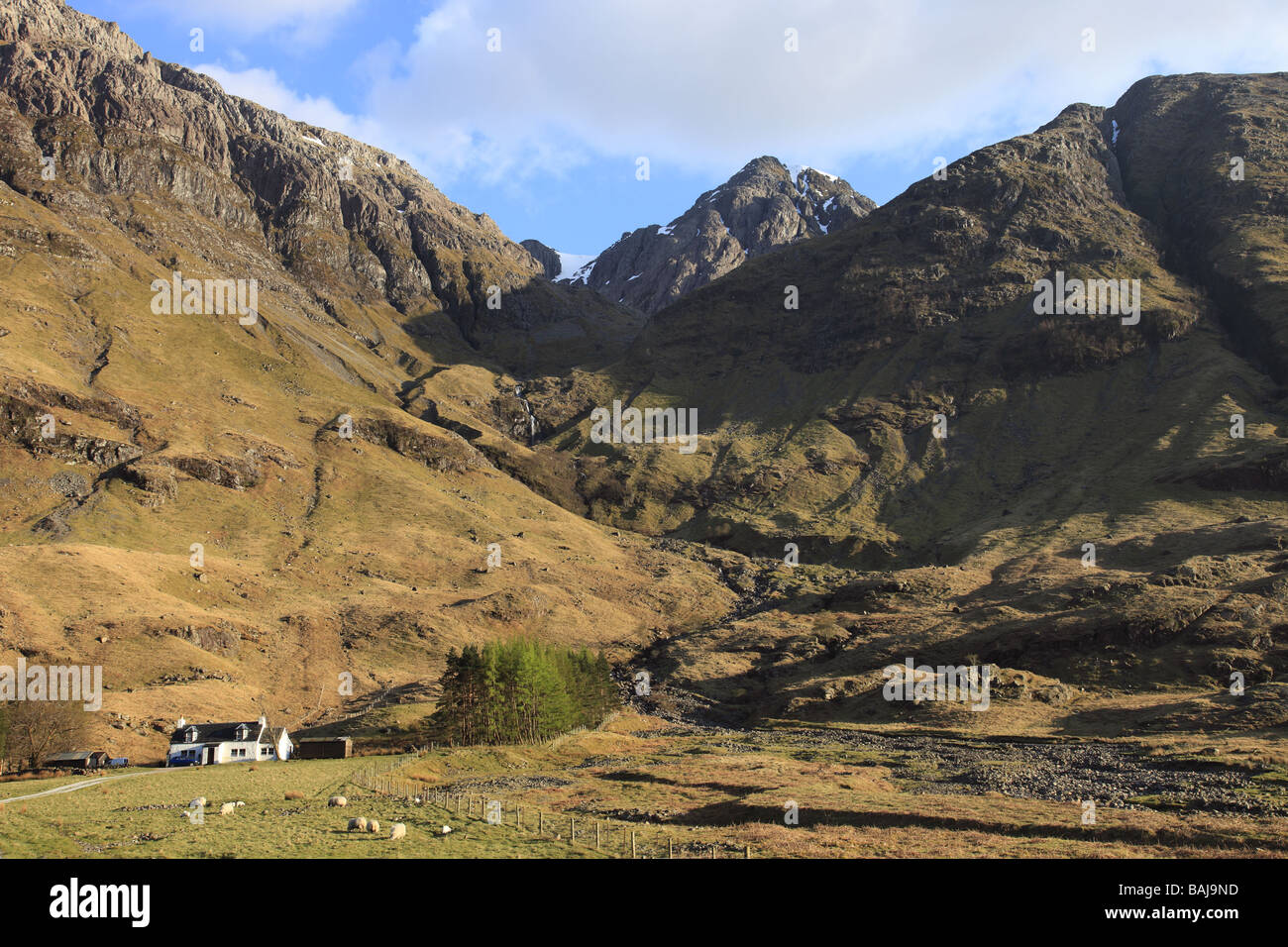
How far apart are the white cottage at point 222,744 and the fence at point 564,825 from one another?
104ft

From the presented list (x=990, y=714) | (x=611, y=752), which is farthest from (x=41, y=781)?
(x=990, y=714)

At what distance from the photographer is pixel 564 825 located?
38312 millimetres

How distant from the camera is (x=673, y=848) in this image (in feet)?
107

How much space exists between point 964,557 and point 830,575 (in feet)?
96.0

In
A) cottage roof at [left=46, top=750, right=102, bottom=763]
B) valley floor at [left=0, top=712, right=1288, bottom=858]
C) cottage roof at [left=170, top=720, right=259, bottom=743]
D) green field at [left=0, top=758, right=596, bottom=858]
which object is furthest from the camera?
cottage roof at [left=170, top=720, right=259, bottom=743]

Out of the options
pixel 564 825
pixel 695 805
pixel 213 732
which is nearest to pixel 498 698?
pixel 213 732

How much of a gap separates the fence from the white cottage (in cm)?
3157

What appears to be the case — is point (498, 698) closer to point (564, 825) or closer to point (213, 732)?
point (213, 732)

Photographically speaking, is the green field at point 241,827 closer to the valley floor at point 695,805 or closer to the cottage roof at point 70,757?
the valley floor at point 695,805

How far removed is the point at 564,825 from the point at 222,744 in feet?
187

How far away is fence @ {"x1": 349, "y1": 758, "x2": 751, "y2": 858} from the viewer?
31.6m

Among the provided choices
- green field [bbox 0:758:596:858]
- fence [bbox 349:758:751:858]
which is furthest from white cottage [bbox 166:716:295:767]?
fence [bbox 349:758:751:858]

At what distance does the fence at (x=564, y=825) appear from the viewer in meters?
31.6

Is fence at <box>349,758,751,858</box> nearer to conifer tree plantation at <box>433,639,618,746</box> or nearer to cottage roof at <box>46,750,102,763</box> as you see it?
conifer tree plantation at <box>433,639,618,746</box>
